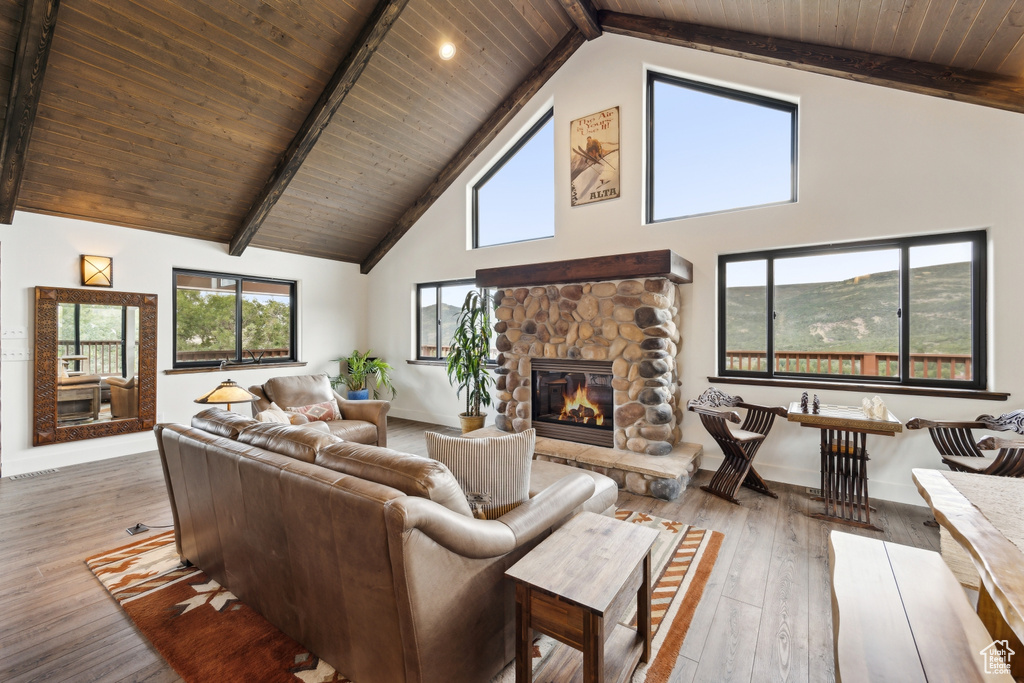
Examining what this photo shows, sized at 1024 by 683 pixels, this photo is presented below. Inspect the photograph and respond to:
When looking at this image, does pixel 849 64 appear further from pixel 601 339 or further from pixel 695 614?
pixel 695 614

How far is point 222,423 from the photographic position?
7.67ft

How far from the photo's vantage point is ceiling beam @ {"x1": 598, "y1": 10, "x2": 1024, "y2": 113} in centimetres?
296

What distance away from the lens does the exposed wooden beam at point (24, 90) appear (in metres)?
2.83

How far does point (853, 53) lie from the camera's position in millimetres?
3320

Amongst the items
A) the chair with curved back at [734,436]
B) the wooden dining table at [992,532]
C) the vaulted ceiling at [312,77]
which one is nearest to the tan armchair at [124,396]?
the vaulted ceiling at [312,77]

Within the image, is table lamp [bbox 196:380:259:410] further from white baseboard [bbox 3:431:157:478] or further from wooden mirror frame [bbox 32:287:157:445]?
wooden mirror frame [bbox 32:287:157:445]

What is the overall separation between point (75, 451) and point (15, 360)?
1.04 m

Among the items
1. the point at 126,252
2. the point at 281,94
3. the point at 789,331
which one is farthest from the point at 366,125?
the point at 789,331

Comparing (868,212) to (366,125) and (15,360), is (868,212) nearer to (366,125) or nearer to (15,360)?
(366,125)

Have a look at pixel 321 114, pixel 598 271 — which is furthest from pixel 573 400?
pixel 321 114

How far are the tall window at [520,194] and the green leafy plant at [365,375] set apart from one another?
8.21ft

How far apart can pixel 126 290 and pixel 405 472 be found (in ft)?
17.0

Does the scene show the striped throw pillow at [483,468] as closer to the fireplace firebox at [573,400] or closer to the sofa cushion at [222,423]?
the sofa cushion at [222,423]

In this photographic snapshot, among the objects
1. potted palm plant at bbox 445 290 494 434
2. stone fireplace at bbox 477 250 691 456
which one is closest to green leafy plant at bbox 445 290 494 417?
potted palm plant at bbox 445 290 494 434
